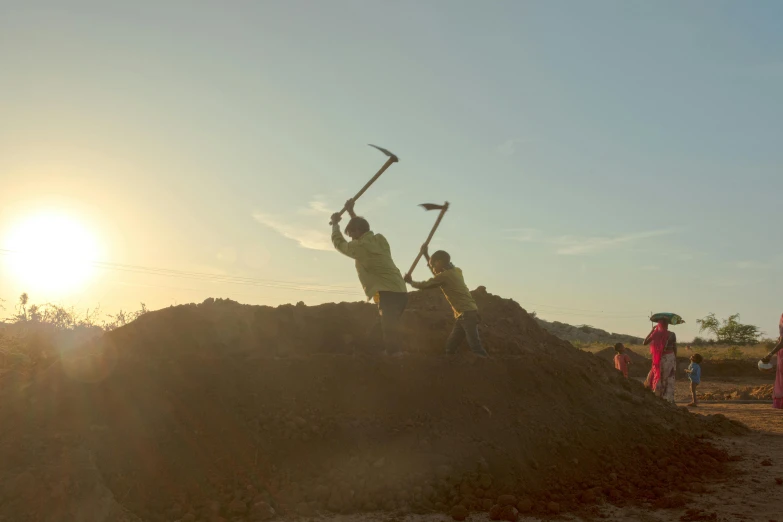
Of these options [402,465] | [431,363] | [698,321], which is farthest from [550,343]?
[698,321]

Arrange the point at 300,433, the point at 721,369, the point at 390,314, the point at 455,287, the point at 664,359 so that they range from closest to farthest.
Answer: the point at 300,433
the point at 390,314
the point at 455,287
the point at 664,359
the point at 721,369

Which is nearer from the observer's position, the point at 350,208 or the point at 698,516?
the point at 698,516

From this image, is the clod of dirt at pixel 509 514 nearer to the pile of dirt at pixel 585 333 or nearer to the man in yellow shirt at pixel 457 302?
the man in yellow shirt at pixel 457 302

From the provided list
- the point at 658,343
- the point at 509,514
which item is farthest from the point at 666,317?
the point at 509,514

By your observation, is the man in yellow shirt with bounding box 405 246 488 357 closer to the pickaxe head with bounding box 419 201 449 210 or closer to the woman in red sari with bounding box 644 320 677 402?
the pickaxe head with bounding box 419 201 449 210

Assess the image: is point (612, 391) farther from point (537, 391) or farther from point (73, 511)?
point (73, 511)

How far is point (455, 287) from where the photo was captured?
7.58 meters

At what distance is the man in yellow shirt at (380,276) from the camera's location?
6.87 m

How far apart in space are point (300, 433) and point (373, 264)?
2.10 metres

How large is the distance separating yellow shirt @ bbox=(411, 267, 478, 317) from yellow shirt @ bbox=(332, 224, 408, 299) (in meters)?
0.80

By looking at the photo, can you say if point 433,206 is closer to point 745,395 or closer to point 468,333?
point 468,333

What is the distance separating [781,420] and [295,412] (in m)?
8.13

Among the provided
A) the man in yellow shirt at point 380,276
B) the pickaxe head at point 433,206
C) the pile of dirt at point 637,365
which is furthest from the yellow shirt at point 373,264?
the pile of dirt at point 637,365

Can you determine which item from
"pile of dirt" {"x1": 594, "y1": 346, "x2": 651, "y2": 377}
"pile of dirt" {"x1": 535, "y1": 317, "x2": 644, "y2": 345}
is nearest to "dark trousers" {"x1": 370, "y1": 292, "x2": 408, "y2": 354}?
"pile of dirt" {"x1": 594, "y1": 346, "x2": 651, "y2": 377}
